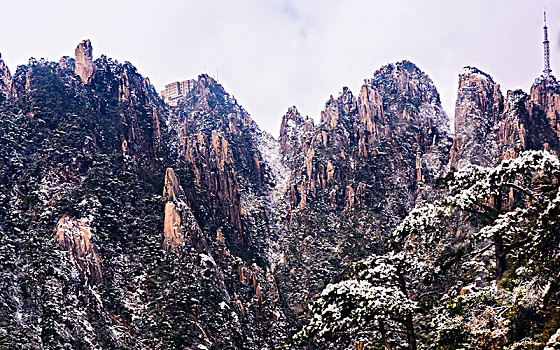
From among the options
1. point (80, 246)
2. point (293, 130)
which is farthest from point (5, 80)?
point (293, 130)

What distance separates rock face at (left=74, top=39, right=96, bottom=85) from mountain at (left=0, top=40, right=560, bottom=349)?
14.9 inches

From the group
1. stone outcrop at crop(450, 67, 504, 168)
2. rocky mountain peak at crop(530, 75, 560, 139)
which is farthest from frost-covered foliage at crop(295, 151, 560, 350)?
rocky mountain peak at crop(530, 75, 560, 139)

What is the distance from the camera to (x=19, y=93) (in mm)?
98875

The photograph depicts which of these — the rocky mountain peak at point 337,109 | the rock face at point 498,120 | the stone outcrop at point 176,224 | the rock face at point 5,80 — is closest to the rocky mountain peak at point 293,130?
the rocky mountain peak at point 337,109

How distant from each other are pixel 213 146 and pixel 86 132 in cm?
4254

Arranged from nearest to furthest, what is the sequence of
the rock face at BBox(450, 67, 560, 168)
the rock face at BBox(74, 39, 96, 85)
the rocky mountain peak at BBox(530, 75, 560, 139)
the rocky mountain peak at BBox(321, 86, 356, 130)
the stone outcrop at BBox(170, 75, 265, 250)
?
the stone outcrop at BBox(170, 75, 265, 250) → the rock face at BBox(74, 39, 96, 85) → the rock face at BBox(450, 67, 560, 168) → the rocky mountain peak at BBox(530, 75, 560, 139) → the rocky mountain peak at BBox(321, 86, 356, 130)

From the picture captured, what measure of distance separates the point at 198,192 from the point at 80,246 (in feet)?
139

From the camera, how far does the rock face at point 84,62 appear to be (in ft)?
373

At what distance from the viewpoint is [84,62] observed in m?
115

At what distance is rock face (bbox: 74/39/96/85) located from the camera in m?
114

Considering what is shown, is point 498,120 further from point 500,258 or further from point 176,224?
point 500,258

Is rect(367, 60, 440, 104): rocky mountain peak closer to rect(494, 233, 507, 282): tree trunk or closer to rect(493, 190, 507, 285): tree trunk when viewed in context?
rect(493, 190, 507, 285): tree trunk

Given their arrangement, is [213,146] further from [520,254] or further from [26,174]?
[520,254]

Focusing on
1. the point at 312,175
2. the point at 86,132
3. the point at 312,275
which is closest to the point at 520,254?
the point at 86,132
